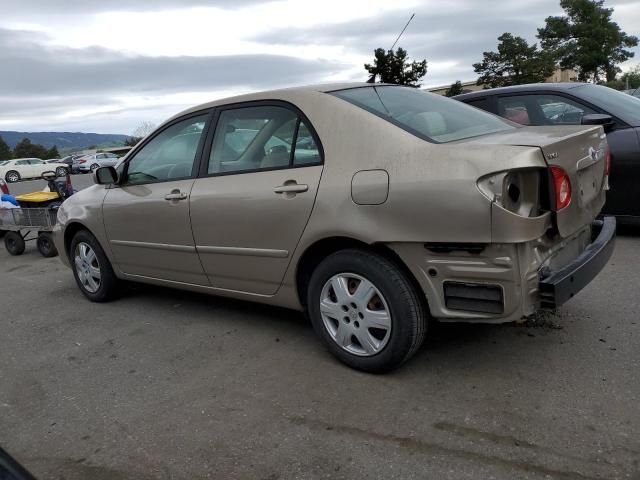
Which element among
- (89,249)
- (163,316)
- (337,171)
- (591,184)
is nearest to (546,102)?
(591,184)

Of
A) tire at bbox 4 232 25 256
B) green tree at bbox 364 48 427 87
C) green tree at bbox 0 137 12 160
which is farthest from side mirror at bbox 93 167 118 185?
green tree at bbox 0 137 12 160

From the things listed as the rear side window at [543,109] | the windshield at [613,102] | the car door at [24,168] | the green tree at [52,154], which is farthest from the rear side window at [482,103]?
the green tree at [52,154]

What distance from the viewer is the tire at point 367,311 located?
2930 millimetres

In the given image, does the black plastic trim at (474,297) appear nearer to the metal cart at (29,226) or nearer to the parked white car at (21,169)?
the metal cart at (29,226)

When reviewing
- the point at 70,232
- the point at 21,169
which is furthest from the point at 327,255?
the point at 21,169

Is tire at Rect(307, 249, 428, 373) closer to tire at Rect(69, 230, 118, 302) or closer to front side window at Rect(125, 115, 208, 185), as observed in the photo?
front side window at Rect(125, 115, 208, 185)

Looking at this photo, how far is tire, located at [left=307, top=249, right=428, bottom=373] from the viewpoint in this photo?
2.93 m

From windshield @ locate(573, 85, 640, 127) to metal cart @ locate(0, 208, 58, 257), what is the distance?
6350mm

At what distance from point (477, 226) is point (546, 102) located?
4.01 metres

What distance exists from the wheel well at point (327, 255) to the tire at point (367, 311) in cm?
3

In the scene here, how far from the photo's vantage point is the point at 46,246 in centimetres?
769

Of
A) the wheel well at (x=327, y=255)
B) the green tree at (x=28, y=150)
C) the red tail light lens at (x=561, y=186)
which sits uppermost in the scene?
the green tree at (x=28, y=150)

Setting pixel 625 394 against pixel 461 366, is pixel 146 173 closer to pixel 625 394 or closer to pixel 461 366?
pixel 461 366

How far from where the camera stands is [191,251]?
4000 mm
